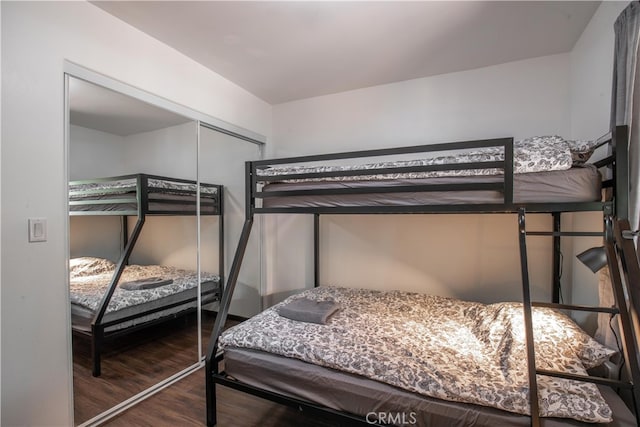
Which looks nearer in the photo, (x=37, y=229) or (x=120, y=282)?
(x=37, y=229)

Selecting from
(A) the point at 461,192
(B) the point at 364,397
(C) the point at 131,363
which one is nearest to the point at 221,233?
(C) the point at 131,363

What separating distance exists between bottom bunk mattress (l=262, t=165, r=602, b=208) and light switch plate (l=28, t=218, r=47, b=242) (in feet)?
4.01

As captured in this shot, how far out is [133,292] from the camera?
2.11m

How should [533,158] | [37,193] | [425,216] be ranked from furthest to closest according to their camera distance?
[425,216] < [37,193] < [533,158]

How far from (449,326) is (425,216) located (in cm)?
106

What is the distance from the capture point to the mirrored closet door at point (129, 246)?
67.1 inches

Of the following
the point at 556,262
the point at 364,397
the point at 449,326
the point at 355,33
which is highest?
the point at 355,33

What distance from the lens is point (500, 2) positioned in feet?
5.51

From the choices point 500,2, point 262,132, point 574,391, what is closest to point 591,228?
point 574,391

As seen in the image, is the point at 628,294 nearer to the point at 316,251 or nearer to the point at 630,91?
the point at 630,91

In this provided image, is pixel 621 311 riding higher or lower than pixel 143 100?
lower

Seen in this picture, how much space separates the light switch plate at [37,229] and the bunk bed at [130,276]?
0.51 feet

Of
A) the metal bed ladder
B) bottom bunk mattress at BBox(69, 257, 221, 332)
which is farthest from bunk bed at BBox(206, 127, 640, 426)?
bottom bunk mattress at BBox(69, 257, 221, 332)

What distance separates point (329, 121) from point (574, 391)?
109 inches
